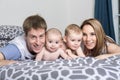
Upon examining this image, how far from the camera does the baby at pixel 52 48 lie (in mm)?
1933

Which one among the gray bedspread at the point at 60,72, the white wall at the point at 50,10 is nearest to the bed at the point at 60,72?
the gray bedspread at the point at 60,72

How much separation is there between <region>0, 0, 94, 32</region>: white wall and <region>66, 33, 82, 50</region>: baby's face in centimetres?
158

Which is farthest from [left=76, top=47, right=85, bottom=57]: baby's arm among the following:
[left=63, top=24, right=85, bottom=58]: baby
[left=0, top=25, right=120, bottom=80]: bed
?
[left=0, top=25, right=120, bottom=80]: bed

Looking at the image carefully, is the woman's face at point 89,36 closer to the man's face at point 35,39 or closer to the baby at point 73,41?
the baby at point 73,41

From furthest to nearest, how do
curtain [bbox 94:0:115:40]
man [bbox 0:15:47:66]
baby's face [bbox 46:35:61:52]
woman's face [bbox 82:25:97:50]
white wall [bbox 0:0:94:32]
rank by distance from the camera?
curtain [bbox 94:0:115:40] < white wall [bbox 0:0:94:32] < woman's face [bbox 82:25:97:50] < baby's face [bbox 46:35:61:52] < man [bbox 0:15:47:66]

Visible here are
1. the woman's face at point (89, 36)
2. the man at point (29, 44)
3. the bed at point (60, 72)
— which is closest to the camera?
the bed at point (60, 72)

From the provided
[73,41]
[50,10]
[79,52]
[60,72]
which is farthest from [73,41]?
[50,10]

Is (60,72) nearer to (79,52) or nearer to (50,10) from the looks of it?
(79,52)

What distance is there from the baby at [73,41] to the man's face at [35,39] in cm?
26

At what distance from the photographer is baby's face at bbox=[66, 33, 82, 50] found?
201cm

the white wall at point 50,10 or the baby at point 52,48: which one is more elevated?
the white wall at point 50,10

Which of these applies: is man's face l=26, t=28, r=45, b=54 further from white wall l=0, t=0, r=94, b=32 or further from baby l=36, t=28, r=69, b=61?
white wall l=0, t=0, r=94, b=32

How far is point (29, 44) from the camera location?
1876 mm

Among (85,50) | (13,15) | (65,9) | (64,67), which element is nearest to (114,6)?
(65,9)
